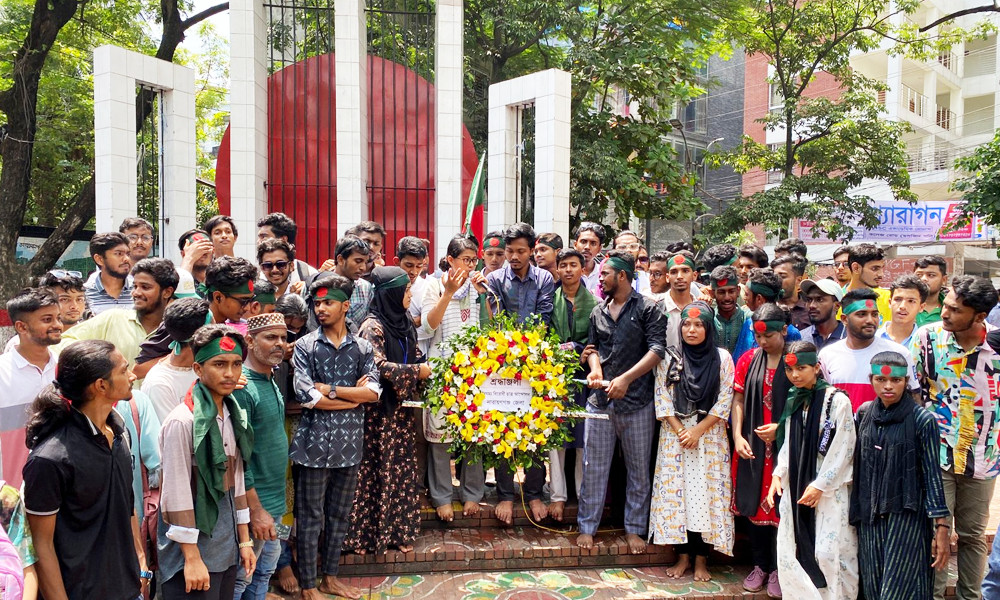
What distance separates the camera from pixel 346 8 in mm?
9125

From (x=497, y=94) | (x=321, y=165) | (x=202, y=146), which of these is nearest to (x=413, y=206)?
(x=321, y=165)

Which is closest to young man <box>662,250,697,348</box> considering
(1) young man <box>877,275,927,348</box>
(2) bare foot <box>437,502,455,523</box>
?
(1) young man <box>877,275,927,348</box>

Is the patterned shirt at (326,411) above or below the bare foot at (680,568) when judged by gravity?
above

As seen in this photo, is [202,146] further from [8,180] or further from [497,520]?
[497,520]

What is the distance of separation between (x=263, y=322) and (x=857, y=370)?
3.65m

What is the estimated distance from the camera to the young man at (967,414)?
176 inches

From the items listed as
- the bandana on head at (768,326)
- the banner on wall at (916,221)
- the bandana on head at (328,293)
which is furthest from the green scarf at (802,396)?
the banner on wall at (916,221)

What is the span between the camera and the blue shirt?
5.68 metres

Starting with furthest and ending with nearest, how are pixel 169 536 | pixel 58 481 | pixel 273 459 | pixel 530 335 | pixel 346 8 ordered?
pixel 346 8 < pixel 530 335 < pixel 273 459 < pixel 169 536 < pixel 58 481

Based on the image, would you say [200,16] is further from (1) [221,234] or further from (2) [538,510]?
(2) [538,510]

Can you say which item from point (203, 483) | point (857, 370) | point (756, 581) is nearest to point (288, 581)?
point (203, 483)

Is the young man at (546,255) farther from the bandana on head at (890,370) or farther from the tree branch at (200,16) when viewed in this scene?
the tree branch at (200,16)

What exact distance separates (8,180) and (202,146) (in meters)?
13.9

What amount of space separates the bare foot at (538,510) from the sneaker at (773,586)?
5.45 feet
